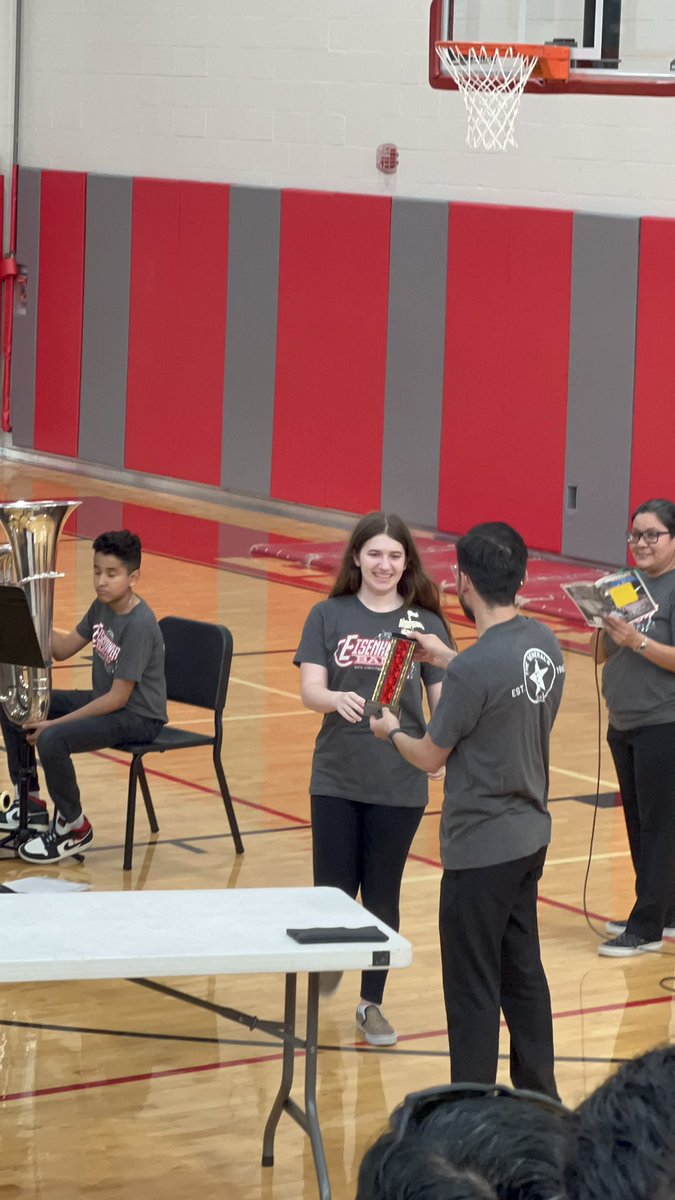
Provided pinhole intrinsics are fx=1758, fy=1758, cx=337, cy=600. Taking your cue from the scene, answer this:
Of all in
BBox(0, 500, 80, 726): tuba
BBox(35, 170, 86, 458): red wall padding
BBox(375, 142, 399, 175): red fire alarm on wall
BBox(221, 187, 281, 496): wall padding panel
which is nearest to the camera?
BBox(0, 500, 80, 726): tuba

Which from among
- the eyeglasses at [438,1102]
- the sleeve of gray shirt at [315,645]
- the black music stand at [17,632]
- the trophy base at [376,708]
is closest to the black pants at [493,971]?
the trophy base at [376,708]

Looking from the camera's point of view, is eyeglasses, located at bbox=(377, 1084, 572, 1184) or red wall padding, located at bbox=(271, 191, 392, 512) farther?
red wall padding, located at bbox=(271, 191, 392, 512)

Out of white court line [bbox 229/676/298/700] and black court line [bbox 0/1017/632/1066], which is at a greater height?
white court line [bbox 229/676/298/700]

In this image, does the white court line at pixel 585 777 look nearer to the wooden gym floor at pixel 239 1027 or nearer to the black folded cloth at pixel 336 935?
the wooden gym floor at pixel 239 1027

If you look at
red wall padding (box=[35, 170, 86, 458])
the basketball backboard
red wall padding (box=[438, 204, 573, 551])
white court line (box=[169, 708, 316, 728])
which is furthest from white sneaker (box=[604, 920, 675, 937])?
red wall padding (box=[35, 170, 86, 458])

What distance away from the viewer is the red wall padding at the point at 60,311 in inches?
696

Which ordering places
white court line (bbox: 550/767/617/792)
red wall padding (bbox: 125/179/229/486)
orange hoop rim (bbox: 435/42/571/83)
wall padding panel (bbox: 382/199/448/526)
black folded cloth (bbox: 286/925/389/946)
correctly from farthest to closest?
red wall padding (bbox: 125/179/229/486), wall padding panel (bbox: 382/199/448/526), white court line (bbox: 550/767/617/792), orange hoop rim (bbox: 435/42/571/83), black folded cloth (bbox: 286/925/389/946)

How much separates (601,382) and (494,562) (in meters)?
8.93

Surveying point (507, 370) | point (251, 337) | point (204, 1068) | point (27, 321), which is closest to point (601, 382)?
point (507, 370)

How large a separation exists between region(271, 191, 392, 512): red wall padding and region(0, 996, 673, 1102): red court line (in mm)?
9513

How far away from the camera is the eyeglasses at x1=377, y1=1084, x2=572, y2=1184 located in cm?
113

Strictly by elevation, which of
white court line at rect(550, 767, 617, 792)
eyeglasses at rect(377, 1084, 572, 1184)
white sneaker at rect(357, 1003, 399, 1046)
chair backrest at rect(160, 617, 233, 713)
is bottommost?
white sneaker at rect(357, 1003, 399, 1046)

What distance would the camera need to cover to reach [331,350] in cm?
1534

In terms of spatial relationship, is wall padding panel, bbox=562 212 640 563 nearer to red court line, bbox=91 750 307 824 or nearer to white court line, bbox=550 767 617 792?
white court line, bbox=550 767 617 792
